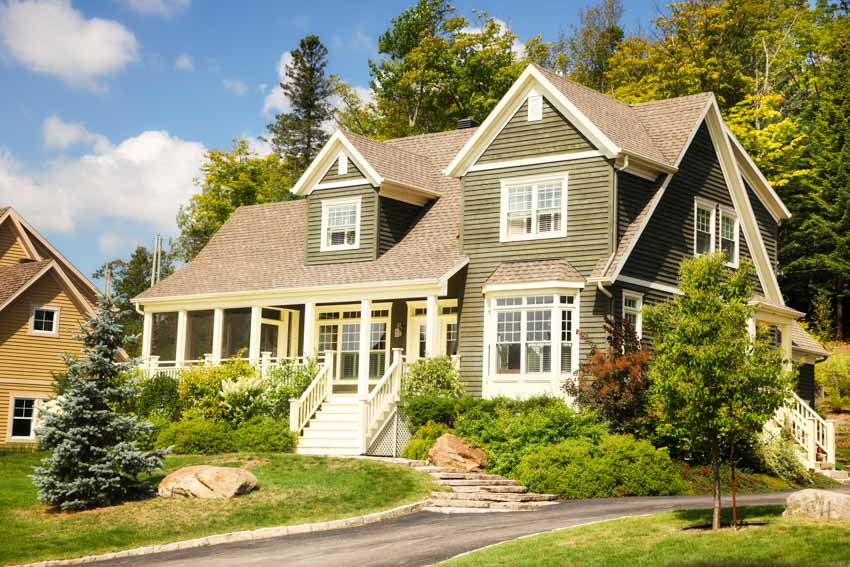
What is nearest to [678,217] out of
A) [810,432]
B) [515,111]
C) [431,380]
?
[515,111]

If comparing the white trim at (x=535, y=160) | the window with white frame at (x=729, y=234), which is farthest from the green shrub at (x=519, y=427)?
the window with white frame at (x=729, y=234)

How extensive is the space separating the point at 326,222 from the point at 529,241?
7.47 metres

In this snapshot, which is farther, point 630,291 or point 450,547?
point 630,291

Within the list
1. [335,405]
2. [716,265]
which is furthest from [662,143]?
[716,265]

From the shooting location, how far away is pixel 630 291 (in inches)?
1048

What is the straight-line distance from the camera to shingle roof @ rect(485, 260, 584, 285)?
86.1 ft

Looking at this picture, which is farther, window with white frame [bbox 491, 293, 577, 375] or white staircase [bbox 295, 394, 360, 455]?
white staircase [bbox 295, 394, 360, 455]

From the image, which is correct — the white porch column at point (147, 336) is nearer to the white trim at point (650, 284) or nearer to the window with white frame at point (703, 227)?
the white trim at point (650, 284)

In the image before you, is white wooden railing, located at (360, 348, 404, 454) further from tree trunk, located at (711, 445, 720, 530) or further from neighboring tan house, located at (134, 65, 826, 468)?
tree trunk, located at (711, 445, 720, 530)

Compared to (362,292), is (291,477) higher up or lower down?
lower down

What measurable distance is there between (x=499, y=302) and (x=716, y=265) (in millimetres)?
11387

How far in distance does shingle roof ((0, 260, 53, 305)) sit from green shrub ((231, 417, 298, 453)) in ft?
42.7

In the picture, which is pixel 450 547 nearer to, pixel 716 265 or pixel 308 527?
pixel 308 527

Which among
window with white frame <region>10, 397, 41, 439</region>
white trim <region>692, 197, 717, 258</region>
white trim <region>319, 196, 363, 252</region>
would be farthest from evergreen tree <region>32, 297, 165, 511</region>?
window with white frame <region>10, 397, 41, 439</region>
